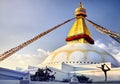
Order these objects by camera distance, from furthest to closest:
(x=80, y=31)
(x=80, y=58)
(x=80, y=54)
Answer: (x=80, y=31) < (x=80, y=54) < (x=80, y=58)

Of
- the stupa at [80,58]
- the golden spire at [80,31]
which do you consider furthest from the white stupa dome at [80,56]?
the golden spire at [80,31]

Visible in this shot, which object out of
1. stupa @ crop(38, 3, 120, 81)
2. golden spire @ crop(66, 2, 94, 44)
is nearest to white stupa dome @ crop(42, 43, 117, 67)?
stupa @ crop(38, 3, 120, 81)

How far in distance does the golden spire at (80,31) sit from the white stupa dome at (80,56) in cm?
338

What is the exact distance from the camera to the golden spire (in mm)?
39312

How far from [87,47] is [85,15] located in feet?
26.6

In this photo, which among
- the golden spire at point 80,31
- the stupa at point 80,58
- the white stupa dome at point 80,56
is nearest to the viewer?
the stupa at point 80,58

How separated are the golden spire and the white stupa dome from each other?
3380 mm

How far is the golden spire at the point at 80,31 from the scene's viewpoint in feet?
129

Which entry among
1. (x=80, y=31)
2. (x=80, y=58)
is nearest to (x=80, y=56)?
(x=80, y=58)

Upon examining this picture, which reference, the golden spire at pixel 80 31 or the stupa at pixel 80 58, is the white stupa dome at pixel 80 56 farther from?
the golden spire at pixel 80 31

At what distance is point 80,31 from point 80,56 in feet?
22.7

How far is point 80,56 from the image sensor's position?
112ft

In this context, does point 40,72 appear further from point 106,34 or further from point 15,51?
point 106,34

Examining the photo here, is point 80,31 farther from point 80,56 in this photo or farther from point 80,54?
point 80,56
